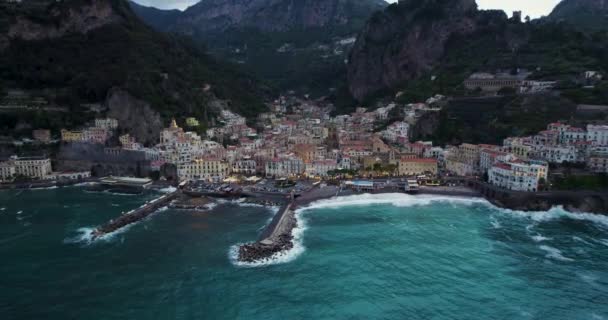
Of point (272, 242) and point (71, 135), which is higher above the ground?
point (71, 135)

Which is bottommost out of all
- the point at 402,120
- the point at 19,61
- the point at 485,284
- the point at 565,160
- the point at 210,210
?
the point at 485,284

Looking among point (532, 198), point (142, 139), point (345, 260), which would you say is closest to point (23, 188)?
point (142, 139)

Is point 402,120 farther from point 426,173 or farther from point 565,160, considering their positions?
point 565,160

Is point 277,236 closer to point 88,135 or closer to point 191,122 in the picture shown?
point 88,135

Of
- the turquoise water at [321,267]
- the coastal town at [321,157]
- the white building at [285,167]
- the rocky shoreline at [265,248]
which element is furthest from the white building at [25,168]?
the rocky shoreline at [265,248]

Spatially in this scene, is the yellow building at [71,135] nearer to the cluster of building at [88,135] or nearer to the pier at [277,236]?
the cluster of building at [88,135]

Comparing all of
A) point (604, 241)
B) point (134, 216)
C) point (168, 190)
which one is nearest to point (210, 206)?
point (134, 216)
